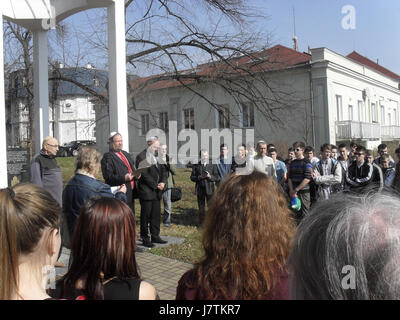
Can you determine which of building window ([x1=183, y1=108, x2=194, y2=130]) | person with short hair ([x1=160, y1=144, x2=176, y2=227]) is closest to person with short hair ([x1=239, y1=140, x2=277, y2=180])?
person with short hair ([x1=160, y1=144, x2=176, y2=227])

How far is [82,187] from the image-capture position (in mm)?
3822

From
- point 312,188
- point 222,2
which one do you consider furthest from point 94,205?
point 222,2

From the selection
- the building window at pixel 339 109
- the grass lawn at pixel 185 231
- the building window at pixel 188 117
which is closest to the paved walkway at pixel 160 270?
the grass lawn at pixel 185 231

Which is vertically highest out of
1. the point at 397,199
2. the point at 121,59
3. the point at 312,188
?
the point at 121,59

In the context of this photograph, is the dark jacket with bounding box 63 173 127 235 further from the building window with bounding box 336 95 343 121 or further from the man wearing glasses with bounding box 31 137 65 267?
the building window with bounding box 336 95 343 121

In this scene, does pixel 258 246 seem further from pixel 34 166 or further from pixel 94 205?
pixel 34 166

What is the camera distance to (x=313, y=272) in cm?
99

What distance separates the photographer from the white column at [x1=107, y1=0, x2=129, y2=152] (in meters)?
6.61

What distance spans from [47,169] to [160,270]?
209 cm

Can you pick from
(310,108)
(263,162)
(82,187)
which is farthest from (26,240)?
(310,108)

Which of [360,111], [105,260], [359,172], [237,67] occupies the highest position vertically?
[360,111]

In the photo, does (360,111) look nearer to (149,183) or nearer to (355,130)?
(355,130)
